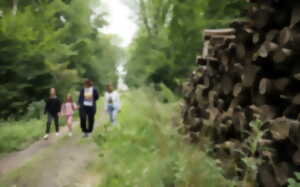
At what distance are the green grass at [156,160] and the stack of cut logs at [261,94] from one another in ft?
1.42

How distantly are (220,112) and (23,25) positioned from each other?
33.9 ft

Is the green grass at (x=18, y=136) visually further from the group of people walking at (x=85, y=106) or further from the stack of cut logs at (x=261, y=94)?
the stack of cut logs at (x=261, y=94)

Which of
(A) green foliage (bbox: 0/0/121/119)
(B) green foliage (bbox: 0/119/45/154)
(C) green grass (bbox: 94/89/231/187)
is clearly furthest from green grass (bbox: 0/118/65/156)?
(C) green grass (bbox: 94/89/231/187)

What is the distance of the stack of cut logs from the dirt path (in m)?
2.54

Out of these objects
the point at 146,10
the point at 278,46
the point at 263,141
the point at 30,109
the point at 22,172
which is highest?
the point at 146,10

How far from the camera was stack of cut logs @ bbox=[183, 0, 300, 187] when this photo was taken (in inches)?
127

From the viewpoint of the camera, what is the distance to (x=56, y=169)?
5.59 meters

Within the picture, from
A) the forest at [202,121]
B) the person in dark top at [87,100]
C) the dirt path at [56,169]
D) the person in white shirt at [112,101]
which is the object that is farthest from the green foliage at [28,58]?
the dirt path at [56,169]

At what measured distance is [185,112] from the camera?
7051 millimetres

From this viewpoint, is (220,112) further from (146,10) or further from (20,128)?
(146,10)

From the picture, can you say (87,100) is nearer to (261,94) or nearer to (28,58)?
(261,94)

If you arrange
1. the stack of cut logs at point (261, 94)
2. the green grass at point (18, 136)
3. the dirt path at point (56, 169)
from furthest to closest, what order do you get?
the green grass at point (18, 136)
the dirt path at point (56, 169)
the stack of cut logs at point (261, 94)

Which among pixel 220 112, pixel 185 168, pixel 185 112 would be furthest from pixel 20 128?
pixel 185 168

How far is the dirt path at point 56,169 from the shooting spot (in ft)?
16.5
